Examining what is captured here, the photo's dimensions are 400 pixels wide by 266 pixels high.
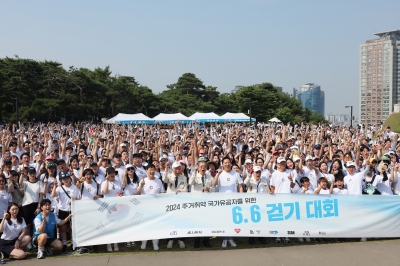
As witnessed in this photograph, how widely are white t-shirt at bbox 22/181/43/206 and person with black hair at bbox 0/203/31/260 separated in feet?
1.61

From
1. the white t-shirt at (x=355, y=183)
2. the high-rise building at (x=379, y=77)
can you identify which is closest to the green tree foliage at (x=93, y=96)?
the white t-shirt at (x=355, y=183)

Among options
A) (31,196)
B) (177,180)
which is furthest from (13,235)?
(177,180)

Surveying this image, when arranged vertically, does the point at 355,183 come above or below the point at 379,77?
below

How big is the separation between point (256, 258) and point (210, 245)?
3.40 feet

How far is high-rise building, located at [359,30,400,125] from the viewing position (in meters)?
131

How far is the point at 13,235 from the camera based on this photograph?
6387 mm

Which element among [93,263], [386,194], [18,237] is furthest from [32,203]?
[386,194]

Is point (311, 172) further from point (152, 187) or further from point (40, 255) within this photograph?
point (40, 255)

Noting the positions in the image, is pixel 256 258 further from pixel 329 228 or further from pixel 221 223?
pixel 329 228

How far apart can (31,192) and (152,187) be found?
2236 mm

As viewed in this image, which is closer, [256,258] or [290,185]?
[256,258]

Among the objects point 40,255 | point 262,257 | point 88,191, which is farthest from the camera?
point 88,191

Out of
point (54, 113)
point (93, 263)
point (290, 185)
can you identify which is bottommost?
point (93, 263)

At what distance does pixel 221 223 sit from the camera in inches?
263
